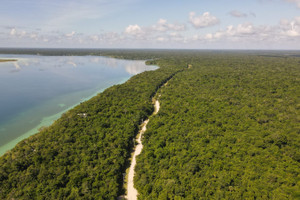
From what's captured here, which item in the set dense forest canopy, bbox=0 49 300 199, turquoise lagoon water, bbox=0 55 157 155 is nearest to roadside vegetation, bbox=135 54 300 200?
dense forest canopy, bbox=0 49 300 199

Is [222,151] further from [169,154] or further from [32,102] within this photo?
[32,102]

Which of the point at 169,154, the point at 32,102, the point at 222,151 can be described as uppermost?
the point at 32,102

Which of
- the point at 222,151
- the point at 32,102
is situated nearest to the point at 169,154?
the point at 222,151

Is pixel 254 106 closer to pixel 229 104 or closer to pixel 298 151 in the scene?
pixel 229 104

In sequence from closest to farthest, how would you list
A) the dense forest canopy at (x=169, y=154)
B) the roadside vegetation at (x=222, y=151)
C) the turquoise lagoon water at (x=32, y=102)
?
the roadside vegetation at (x=222, y=151) → the dense forest canopy at (x=169, y=154) → the turquoise lagoon water at (x=32, y=102)

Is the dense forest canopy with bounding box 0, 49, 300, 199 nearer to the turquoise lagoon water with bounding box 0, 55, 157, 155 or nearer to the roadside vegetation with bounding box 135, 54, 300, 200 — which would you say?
the roadside vegetation with bounding box 135, 54, 300, 200

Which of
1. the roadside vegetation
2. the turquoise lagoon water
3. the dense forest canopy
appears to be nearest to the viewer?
the roadside vegetation

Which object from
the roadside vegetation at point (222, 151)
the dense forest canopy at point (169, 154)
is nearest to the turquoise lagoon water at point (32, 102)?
the dense forest canopy at point (169, 154)

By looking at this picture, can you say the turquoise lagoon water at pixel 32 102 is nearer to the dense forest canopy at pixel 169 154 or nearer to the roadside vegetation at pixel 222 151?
Answer: the dense forest canopy at pixel 169 154

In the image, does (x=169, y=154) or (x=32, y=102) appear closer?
(x=169, y=154)

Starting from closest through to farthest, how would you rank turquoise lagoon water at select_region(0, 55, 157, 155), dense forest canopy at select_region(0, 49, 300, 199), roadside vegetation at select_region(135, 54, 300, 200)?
roadside vegetation at select_region(135, 54, 300, 200) → dense forest canopy at select_region(0, 49, 300, 199) → turquoise lagoon water at select_region(0, 55, 157, 155)

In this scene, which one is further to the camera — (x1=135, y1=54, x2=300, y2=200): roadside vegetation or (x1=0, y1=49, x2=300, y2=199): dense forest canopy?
(x1=0, y1=49, x2=300, y2=199): dense forest canopy
